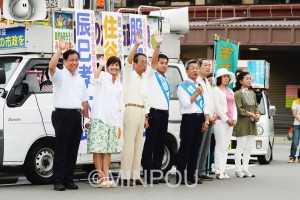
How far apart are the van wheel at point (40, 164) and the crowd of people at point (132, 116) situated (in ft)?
1.99

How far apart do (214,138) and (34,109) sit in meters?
3.92

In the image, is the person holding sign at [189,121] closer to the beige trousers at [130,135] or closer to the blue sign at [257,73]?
the beige trousers at [130,135]

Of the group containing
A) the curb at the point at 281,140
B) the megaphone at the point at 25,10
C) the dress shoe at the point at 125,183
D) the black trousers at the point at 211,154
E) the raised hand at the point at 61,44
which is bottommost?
the curb at the point at 281,140

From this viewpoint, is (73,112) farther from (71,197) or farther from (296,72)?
(296,72)

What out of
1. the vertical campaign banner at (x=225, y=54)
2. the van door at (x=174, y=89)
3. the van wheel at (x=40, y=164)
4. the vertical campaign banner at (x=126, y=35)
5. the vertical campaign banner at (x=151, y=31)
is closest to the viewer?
the van wheel at (x=40, y=164)

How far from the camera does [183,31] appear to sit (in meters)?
14.5

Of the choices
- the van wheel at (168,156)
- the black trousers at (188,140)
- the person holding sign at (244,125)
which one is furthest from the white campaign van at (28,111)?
the person holding sign at (244,125)

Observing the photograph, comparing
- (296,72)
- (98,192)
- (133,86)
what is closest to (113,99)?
(133,86)

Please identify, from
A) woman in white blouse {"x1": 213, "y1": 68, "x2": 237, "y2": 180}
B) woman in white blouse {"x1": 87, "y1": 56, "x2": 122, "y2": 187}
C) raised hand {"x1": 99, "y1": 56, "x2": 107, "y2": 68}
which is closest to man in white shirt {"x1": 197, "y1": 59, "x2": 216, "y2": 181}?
woman in white blouse {"x1": 213, "y1": 68, "x2": 237, "y2": 180}

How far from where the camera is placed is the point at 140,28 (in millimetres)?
13523

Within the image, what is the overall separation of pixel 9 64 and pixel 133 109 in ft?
6.27

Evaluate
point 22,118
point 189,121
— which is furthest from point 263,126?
point 22,118

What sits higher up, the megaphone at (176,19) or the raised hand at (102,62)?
the megaphone at (176,19)

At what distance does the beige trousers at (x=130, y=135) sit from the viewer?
12.3 meters
